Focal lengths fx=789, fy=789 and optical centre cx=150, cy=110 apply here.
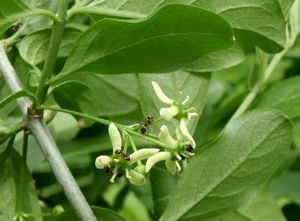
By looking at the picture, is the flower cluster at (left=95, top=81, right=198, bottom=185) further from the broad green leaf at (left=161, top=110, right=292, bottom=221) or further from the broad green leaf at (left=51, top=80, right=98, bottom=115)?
the broad green leaf at (left=51, top=80, right=98, bottom=115)

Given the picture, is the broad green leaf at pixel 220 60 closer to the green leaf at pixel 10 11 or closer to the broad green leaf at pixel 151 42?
the broad green leaf at pixel 151 42

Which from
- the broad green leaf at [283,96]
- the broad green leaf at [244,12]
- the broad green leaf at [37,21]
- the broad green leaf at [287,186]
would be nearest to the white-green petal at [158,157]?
the broad green leaf at [244,12]

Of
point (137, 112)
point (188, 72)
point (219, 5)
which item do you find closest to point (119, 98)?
point (137, 112)

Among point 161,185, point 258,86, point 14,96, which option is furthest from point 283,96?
point 14,96

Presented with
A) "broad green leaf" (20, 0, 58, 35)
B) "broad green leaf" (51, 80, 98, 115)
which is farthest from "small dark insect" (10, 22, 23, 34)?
"broad green leaf" (51, 80, 98, 115)

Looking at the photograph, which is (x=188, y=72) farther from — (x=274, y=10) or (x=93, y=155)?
(x=93, y=155)

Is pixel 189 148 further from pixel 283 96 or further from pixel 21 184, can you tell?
pixel 283 96
